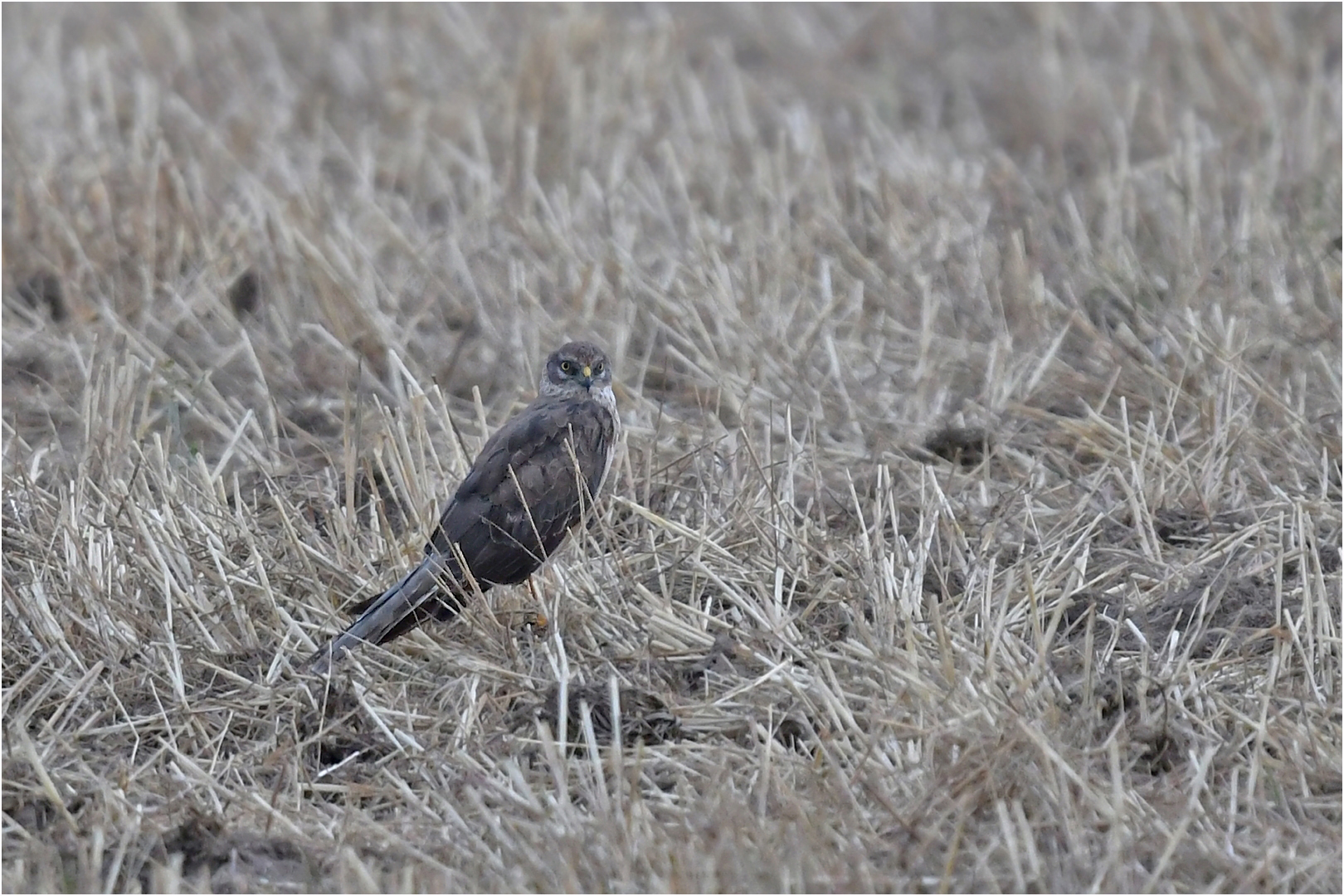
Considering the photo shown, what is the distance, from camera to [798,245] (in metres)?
7.08

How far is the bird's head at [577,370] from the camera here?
530 cm

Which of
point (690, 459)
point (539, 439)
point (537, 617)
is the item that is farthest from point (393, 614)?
point (690, 459)

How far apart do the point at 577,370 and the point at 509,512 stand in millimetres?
816

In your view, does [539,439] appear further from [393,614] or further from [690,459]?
[393,614]

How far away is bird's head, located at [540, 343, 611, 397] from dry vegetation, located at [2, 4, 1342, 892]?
0.89 feet

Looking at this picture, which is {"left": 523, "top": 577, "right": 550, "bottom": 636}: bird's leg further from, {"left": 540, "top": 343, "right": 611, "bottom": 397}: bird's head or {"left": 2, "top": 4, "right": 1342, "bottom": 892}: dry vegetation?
{"left": 540, "top": 343, "right": 611, "bottom": 397}: bird's head

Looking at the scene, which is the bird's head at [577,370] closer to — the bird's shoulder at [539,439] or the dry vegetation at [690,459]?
the bird's shoulder at [539,439]

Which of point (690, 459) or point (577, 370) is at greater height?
point (577, 370)

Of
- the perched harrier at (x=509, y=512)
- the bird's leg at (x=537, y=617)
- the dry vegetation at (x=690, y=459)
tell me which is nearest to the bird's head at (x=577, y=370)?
the perched harrier at (x=509, y=512)

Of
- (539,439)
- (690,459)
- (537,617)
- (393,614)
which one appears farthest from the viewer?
(690,459)

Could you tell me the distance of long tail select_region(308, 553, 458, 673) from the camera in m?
4.23

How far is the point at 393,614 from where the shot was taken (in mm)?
4270

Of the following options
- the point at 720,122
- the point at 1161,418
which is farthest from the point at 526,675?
the point at 720,122

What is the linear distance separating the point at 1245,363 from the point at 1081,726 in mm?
2402
